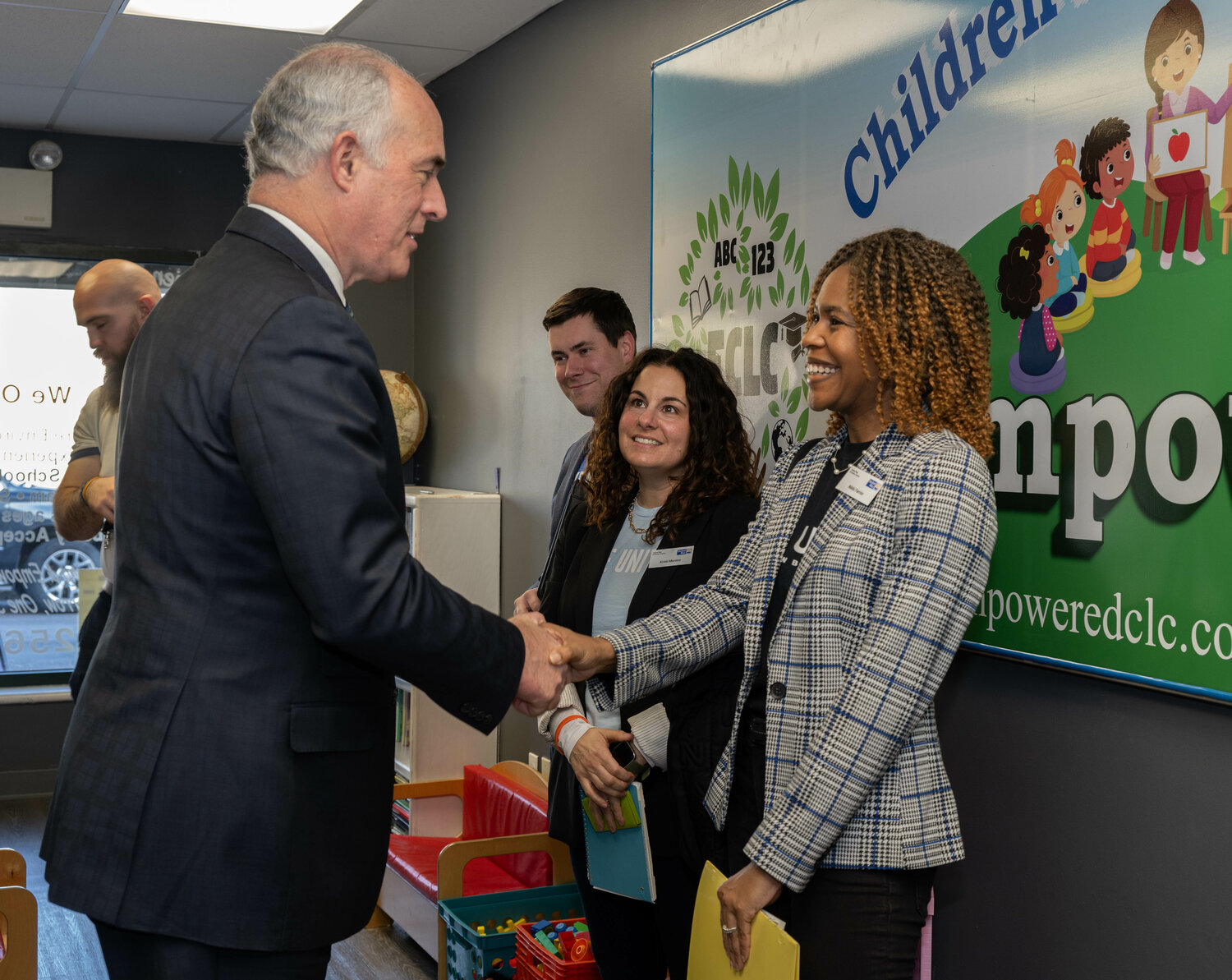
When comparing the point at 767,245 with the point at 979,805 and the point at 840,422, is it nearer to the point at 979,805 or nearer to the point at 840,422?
the point at 840,422

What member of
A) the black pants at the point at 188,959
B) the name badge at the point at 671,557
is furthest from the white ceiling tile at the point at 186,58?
the black pants at the point at 188,959

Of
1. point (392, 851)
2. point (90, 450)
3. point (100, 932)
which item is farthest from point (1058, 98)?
point (392, 851)

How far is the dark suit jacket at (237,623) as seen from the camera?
1303 millimetres

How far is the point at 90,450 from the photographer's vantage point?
140 inches

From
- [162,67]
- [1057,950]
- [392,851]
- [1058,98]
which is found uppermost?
[162,67]

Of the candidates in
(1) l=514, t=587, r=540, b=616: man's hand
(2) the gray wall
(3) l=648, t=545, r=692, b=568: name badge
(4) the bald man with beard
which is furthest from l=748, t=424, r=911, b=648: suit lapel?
(4) the bald man with beard

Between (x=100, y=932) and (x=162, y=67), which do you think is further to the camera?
(x=162, y=67)

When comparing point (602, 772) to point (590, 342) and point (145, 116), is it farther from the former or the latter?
point (145, 116)

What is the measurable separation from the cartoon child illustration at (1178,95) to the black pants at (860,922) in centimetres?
100

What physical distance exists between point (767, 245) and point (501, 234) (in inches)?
81.0

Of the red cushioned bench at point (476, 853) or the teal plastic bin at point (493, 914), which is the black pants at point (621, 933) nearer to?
the teal plastic bin at point (493, 914)

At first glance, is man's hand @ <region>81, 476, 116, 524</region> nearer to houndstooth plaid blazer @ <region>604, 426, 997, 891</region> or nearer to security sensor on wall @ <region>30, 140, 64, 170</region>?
houndstooth plaid blazer @ <region>604, 426, 997, 891</region>

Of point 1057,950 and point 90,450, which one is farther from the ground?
point 90,450

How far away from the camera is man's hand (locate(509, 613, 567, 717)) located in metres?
1.58
